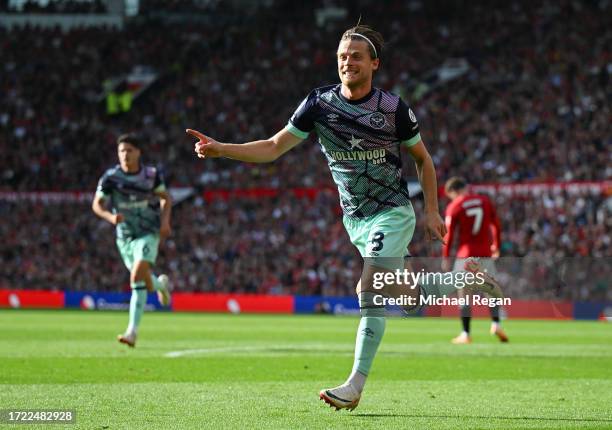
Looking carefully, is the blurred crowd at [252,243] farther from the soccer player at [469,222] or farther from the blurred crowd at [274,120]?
the soccer player at [469,222]

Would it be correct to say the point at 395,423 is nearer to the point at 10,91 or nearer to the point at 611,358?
the point at 611,358

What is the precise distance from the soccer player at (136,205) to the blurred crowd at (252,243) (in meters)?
17.0

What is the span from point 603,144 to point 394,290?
1054 inches

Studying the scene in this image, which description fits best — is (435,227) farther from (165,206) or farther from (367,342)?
(165,206)

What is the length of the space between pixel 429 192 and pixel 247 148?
135cm

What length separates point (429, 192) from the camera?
7617mm

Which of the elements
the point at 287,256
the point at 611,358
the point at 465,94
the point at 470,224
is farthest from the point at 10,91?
the point at 611,358

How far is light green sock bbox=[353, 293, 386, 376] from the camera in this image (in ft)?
23.7

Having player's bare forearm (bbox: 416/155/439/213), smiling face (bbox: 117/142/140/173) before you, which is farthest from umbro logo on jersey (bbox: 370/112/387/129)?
smiling face (bbox: 117/142/140/173)

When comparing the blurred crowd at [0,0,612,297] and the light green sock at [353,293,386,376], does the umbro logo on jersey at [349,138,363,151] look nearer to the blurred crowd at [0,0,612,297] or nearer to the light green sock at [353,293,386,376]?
the light green sock at [353,293,386,376]

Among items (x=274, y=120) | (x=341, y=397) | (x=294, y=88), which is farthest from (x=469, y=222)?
(x=294, y=88)

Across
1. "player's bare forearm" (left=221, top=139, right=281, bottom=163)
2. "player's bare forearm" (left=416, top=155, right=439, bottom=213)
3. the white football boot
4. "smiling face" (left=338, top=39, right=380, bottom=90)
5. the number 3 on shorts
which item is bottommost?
Result: the white football boot

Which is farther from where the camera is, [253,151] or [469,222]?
[469,222]

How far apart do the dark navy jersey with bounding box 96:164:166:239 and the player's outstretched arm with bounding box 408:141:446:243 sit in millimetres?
7275
